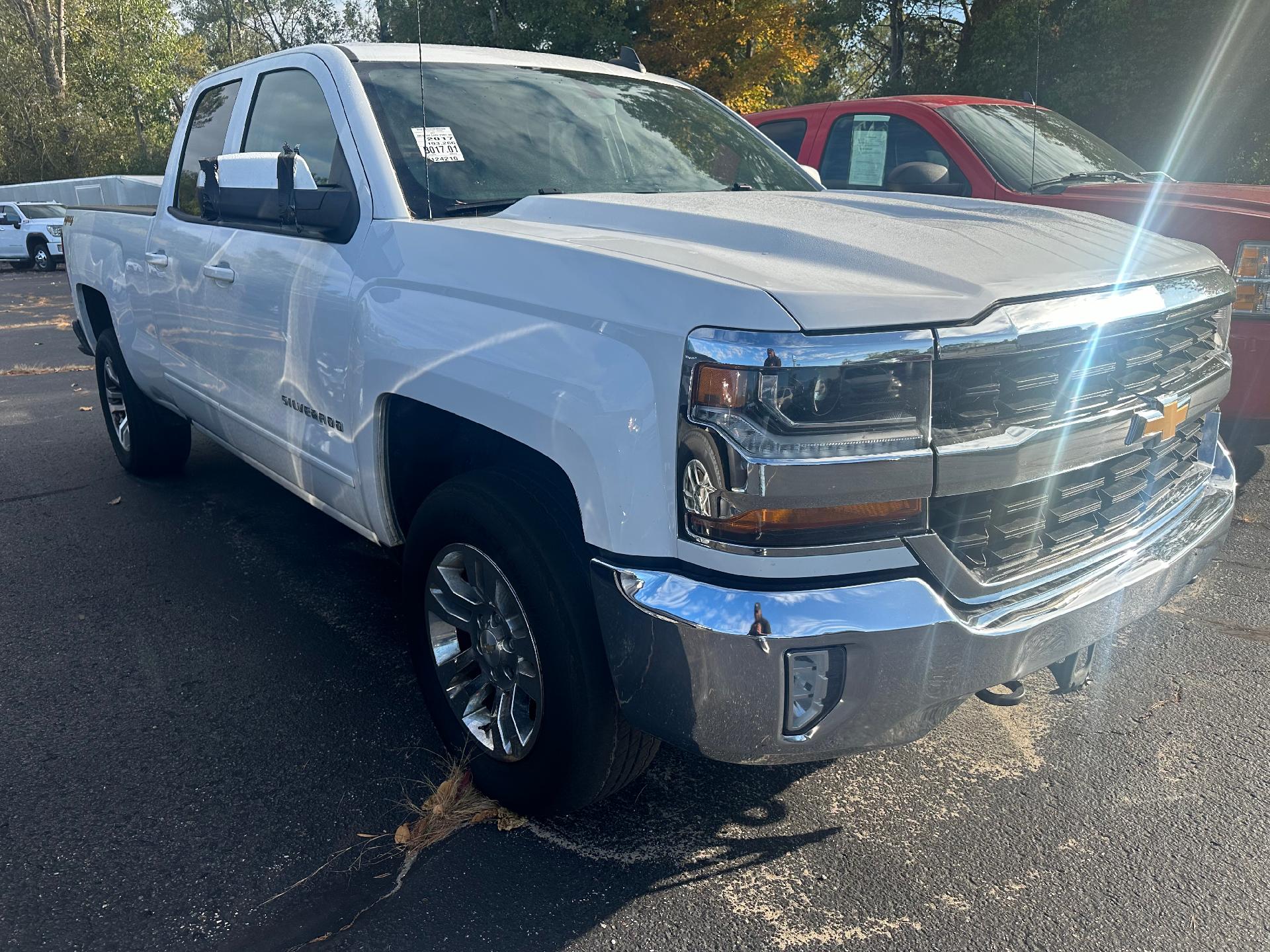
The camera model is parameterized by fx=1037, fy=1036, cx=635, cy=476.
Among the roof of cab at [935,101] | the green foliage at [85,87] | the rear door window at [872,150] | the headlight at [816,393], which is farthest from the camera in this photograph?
the green foliage at [85,87]

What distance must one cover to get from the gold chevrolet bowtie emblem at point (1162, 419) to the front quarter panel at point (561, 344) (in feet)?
3.19

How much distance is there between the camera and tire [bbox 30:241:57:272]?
1031 inches

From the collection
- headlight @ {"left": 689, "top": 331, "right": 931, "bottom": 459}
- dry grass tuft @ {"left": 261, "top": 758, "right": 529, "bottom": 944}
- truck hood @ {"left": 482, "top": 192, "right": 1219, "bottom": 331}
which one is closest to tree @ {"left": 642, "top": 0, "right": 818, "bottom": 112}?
truck hood @ {"left": 482, "top": 192, "right": 1219, "bottom": 331}

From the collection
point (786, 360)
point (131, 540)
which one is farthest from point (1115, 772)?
point (131, 540)

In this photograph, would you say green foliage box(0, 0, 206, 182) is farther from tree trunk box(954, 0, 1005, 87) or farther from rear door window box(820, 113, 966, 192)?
rear door window box(820, 113, 966, 192)

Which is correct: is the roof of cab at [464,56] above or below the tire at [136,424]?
above

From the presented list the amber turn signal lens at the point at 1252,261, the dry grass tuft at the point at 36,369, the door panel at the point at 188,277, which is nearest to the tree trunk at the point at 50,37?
the dry grass tuft at the point at 36,369

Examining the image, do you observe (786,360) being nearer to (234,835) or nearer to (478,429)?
(478,429)

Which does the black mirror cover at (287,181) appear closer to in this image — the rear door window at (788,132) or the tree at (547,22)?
the rear door window at (788,132)

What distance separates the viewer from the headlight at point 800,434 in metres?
1.89

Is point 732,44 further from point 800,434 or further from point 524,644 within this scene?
point 800,434

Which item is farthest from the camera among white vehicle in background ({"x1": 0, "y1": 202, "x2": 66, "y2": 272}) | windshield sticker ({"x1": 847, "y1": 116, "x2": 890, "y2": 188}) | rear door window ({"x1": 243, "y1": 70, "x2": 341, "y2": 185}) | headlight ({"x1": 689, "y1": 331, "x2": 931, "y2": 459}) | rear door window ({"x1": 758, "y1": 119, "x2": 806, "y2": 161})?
white vehicle in background ({"x1": 0, "y1": 202, "x2": 66, "y2": 272})

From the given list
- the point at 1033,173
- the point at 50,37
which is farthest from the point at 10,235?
the point at 1033,173

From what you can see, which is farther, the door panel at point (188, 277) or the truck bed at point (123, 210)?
the truck bed at point (123, 210)
